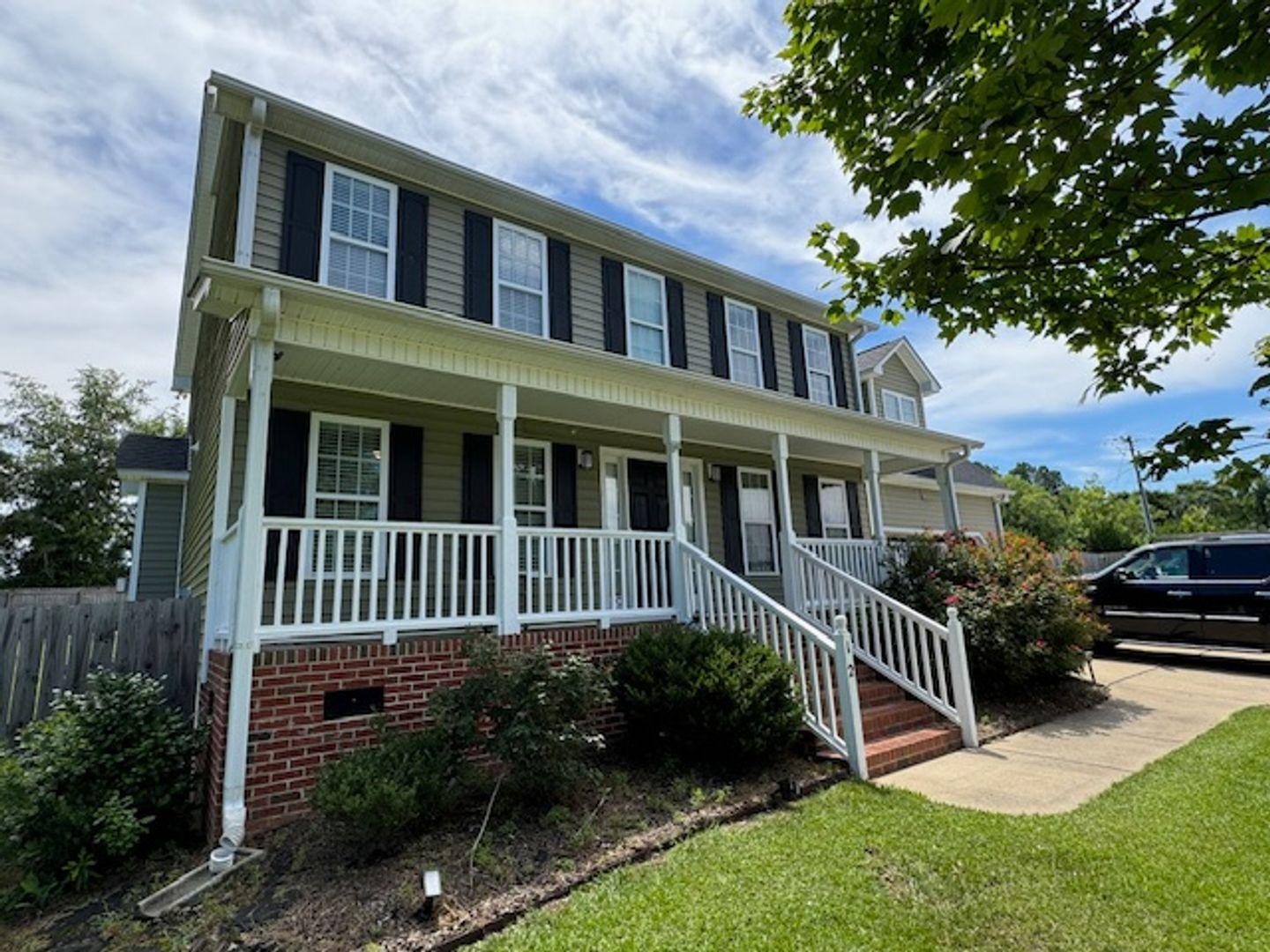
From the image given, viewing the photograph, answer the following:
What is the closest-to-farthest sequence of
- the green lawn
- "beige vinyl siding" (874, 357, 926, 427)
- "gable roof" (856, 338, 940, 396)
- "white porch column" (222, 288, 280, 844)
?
the green lawn
"white porch column" (222, 288, 280, 844)
"gable roof" (856, 338, 940, 396)
"beige vinyl siding" (874, 357, 926, 427)

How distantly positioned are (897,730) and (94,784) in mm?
6788

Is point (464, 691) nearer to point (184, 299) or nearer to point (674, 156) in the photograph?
point (674, 156)

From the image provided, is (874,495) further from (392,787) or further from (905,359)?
(392,787)

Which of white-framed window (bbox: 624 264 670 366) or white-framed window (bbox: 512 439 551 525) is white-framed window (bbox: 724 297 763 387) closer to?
white-framed window (bbox: 624 264 670 366)

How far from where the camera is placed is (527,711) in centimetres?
479

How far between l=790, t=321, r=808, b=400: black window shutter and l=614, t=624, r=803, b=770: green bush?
22.7 feet

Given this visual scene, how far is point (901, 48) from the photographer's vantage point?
3377 millimetres

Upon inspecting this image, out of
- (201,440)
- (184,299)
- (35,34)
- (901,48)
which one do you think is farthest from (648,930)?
(184,299)

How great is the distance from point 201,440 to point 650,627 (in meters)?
7.74

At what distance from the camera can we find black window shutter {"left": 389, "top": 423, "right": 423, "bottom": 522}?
24.5 feet

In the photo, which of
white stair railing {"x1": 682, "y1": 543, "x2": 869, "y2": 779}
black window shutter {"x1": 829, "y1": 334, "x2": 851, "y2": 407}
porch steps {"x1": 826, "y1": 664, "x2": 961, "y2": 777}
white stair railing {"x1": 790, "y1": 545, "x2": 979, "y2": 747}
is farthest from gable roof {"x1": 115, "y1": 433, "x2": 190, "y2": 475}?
black window shutter {"x1": 829, "y1": 334, "x2": 851, "y2": 407}

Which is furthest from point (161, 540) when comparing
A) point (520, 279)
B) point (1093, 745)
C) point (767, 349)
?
point (1093, 745)

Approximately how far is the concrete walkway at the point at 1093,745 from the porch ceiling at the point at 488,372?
4.86 metres

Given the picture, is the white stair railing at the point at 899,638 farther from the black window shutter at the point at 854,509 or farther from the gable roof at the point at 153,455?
the gable roof at the point at 153,455
